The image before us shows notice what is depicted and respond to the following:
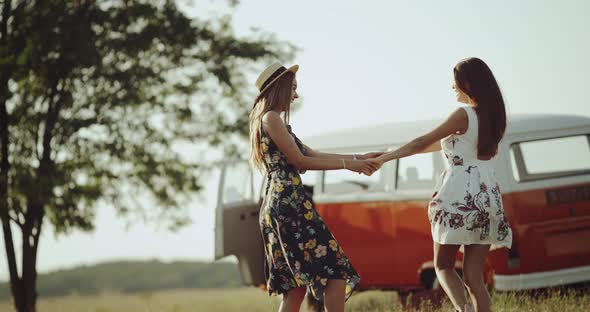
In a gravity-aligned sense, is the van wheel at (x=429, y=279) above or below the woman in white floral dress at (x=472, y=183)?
below

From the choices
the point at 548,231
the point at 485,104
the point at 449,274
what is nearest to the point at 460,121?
the point at 485,104

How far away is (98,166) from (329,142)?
6.92 m

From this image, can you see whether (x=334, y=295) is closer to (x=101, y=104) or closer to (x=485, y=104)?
(x=485, y=104)

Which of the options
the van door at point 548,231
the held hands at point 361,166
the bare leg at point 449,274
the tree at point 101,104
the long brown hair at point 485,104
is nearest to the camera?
the long brown hair at point 485,104

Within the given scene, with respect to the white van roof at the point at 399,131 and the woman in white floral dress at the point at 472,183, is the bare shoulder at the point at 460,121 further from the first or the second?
the white van roof at the point at 399,131

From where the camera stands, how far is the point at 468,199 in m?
4.64

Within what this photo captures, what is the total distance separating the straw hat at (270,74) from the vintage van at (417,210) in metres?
4.24

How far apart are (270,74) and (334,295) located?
4.51 feet

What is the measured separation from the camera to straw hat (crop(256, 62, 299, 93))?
15.5 feet

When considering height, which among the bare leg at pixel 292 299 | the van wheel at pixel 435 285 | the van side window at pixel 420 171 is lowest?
the van wheel at pixel 435 285

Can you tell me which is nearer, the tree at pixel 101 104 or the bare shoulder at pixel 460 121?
the bare shoulder at pixel 460 121

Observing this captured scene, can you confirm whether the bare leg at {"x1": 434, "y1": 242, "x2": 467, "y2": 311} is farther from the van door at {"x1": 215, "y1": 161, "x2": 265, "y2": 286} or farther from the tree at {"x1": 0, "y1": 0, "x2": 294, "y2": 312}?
the tree at {"x1": 0, "y1": 0, "x2": 294, "y2": 312}

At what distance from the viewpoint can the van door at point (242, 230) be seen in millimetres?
9797

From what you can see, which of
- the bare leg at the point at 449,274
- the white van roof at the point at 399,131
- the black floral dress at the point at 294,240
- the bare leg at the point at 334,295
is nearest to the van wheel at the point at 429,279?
the white van roof at the point at 399,131
